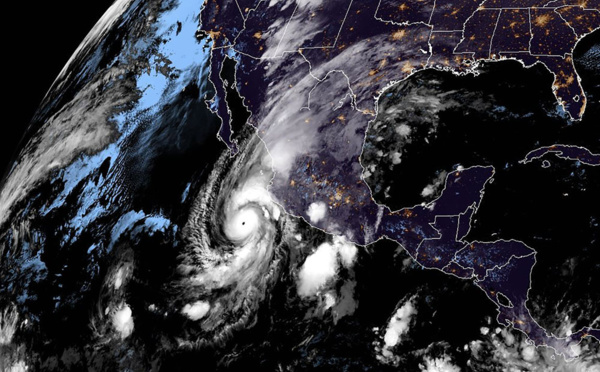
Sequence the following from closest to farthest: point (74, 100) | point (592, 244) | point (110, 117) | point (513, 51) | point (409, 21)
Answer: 1. point (592, 244)
2. point (513, 51)
3. point (409, 21)
4. point (110, 117)
5. point (74, 100)

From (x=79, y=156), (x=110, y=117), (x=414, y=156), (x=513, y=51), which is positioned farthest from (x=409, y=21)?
(x=79, y=156)

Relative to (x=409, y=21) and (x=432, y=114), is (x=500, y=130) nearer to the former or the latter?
(x=432, y=114)

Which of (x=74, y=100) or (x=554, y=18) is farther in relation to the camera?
(x=74, y=100)

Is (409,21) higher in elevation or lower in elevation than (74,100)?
lower

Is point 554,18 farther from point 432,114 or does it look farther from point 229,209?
point 229,209

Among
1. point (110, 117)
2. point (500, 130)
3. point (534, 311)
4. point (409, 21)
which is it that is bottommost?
point (534, 311)

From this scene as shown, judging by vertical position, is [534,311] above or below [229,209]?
below

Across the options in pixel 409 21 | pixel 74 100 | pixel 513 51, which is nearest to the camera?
pixel 513 51

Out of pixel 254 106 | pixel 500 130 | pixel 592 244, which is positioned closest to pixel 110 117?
pixel 254 106

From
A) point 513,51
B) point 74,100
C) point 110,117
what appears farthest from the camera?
point 74,100
